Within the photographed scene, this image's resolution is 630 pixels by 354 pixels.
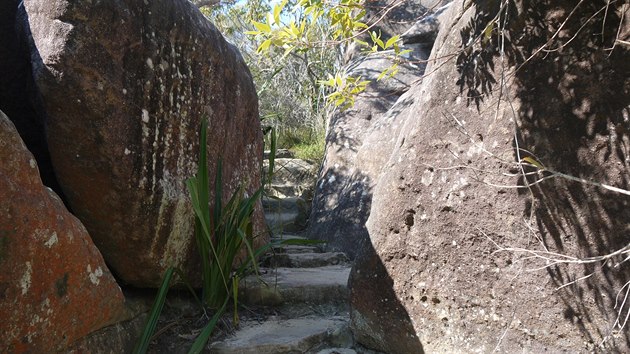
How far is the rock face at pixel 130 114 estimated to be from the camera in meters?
2.24

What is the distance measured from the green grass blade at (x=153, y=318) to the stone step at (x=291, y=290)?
576 millimetres

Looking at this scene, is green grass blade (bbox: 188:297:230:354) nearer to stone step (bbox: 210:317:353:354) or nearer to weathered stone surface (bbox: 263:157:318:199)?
stone step (bbox: 210:317:353:354)

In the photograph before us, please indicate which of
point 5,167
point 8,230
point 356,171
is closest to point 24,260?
point 8,230

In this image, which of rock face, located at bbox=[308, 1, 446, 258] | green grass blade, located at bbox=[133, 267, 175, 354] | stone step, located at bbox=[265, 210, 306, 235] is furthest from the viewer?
stone step, located at bbox=[265, 210, 306, 235]

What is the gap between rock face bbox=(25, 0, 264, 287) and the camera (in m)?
2.24

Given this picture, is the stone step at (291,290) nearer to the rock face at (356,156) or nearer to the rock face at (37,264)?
the rock face at (356,156)

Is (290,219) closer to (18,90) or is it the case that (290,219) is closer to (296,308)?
(296,308)

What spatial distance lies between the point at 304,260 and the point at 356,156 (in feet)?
4.29

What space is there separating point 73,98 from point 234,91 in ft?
3.77

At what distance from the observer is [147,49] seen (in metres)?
2.53

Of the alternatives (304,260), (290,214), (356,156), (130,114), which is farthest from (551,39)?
(290,214)

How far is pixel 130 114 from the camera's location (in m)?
2.44

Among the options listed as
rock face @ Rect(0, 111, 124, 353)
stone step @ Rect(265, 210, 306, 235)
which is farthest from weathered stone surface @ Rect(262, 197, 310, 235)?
rock face @ Rect(0, 111, 124, 353)

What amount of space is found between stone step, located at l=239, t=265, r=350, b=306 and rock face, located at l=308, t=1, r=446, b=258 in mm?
1036
